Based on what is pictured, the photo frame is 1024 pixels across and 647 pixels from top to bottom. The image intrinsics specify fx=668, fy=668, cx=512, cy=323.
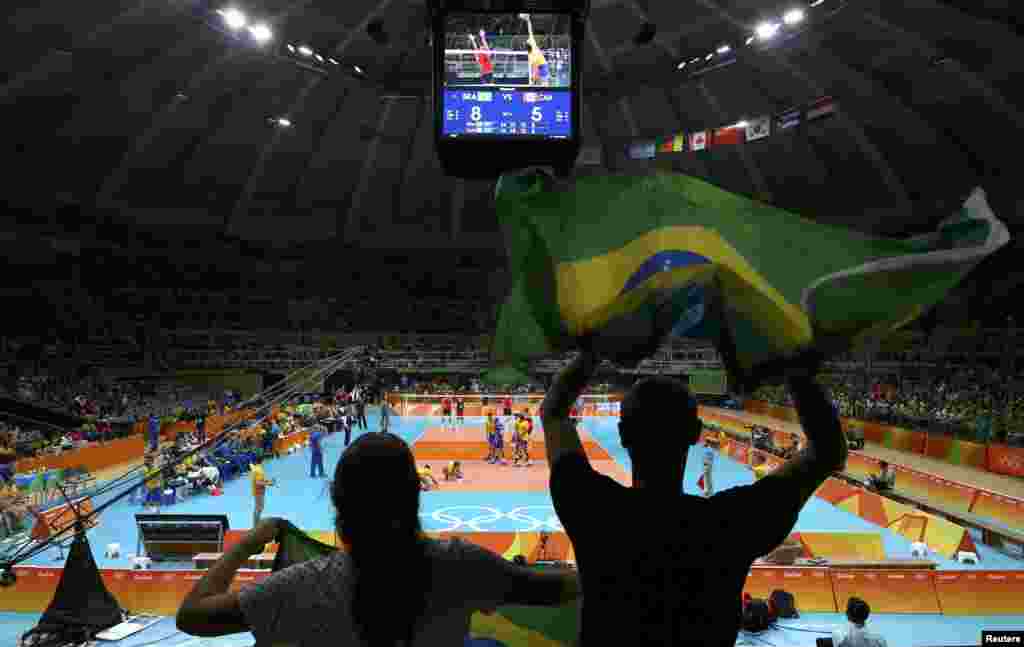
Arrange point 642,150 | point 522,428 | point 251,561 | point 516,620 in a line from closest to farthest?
point 516,620 < point 251,561 < point 522,428 < point 642,150

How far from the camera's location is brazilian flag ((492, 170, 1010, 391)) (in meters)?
2.28

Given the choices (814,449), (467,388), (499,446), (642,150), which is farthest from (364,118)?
(814,449)

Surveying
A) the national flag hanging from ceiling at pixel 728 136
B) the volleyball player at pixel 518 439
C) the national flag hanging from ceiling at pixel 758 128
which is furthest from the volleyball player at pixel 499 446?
the national flag hanging from ceiling at pixel 758 128

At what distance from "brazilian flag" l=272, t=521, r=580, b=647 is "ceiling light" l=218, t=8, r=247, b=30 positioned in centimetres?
2668

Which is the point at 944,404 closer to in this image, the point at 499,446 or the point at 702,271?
the point at 499,446

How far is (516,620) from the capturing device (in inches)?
112

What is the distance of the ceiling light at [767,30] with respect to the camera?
88.2 ft

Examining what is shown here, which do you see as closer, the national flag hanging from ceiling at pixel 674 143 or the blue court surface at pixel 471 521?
the blue court surface at pixel 471 521

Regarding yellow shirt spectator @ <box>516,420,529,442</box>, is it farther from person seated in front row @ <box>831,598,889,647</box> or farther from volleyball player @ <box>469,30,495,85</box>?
person seated in front row @ <box>831,598,889,647</box>

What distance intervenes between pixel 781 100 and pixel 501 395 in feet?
73.3

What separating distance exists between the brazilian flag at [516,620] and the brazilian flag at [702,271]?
111 centimetres

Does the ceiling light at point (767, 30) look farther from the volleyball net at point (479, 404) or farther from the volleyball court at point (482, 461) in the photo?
the volleyball net at point (479, 404)

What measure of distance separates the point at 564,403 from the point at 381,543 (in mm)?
731

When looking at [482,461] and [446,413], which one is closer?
[482,461]
